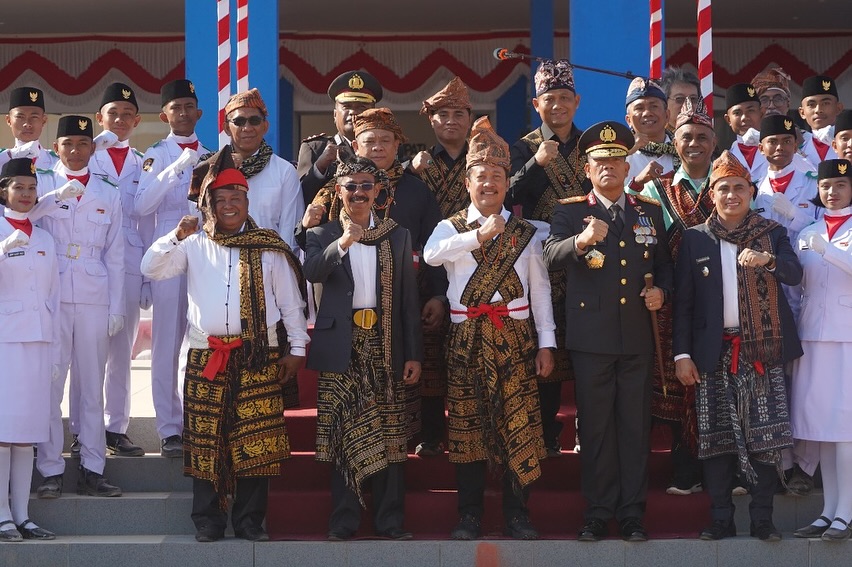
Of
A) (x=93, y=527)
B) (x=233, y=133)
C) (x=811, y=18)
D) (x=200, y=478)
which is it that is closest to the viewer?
(x=200, y=478)

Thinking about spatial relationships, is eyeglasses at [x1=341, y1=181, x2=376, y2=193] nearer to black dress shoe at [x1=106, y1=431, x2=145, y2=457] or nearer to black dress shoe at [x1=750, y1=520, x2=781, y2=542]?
black dress shoe at [x1=106, y1=431, x2=145, y2=457]

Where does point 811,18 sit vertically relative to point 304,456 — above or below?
above

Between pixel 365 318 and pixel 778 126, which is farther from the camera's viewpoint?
pixel 778 126

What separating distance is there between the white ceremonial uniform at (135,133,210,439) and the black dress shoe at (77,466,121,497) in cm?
38

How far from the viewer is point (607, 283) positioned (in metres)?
5.27

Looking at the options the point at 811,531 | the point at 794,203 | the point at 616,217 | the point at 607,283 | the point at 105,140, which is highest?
the point at 105,140

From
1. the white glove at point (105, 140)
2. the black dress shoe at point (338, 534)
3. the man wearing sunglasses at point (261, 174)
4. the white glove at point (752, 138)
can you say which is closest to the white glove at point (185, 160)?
the man wearing sunglasses at point (261, 174)

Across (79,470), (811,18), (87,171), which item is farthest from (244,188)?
(811,18)

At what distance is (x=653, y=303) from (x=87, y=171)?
2.85m

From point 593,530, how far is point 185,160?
104 inches

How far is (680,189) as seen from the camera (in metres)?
5.69

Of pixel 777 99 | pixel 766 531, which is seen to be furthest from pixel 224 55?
pixel 766 531

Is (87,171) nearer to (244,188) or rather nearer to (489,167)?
(244,188)

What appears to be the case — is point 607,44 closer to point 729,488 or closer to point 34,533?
point 729,488
